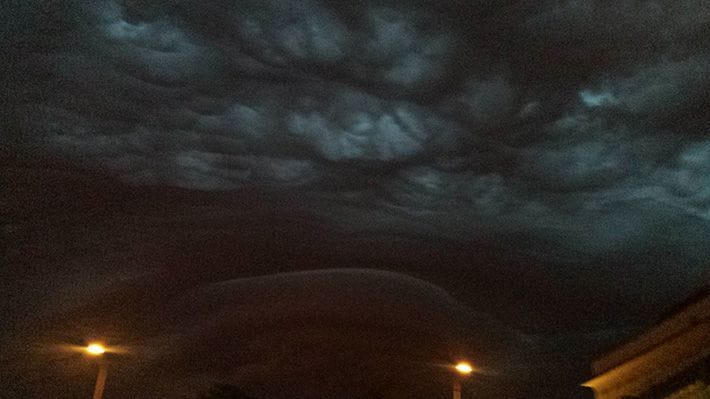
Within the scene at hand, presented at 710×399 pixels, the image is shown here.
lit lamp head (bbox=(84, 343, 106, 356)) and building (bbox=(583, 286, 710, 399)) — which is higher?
building (bbox=(583, 286, 710, 399))

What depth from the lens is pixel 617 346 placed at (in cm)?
2706

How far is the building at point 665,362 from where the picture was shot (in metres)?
20.8

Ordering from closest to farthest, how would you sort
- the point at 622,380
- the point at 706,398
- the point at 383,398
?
the point at 706,398
the point at 622,380
the point at 383,398

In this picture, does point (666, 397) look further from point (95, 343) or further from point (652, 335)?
point (95, 343)

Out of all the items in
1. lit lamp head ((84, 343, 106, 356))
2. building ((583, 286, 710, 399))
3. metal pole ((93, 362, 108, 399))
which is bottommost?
metal pole ((93, 362, 108, 399))

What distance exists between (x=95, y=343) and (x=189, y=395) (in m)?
29.7

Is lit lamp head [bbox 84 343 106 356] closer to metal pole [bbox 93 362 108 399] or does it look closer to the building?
metal pole [bbox 93 362 108 399]

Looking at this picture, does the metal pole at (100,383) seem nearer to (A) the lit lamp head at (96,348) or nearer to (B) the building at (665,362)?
(A) the lit lamp head at (96,348)

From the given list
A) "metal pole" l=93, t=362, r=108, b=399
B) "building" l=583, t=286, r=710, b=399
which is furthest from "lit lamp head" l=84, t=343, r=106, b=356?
"building" l=583, t=286, r=710, b=399

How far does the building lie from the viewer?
68.1 ft

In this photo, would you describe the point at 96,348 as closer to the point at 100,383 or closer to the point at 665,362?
the point at 100,383

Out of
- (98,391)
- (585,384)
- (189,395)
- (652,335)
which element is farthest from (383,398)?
(98,391)

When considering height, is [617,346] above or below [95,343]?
above

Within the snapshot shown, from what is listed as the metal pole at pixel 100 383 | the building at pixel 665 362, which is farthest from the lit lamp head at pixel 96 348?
the building at pixel 665 362
